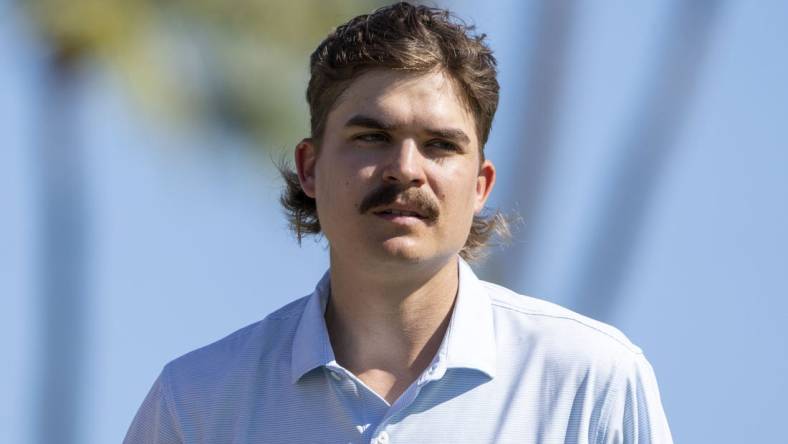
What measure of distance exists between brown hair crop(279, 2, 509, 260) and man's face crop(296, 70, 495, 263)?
0.12 ft

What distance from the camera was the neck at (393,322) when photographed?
11.1ft

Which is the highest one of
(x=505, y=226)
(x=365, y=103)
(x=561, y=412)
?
(x=365, y=103)

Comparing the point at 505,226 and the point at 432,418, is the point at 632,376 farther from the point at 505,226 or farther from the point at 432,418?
the point at 505,226

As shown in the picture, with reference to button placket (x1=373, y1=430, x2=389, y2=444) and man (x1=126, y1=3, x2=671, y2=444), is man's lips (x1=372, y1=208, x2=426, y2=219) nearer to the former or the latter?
man (x1=126, y1=3, x2=671, y2=444)

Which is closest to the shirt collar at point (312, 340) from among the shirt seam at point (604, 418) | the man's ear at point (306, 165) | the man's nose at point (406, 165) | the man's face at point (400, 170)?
the man's face at point (400, 170)

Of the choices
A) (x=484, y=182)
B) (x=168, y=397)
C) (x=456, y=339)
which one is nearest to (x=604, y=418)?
(x=456, y=339)

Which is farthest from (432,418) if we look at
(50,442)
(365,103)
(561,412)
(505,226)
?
(50,442)

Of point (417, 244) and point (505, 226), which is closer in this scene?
point (417, 244)

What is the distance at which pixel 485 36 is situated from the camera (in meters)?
3.83

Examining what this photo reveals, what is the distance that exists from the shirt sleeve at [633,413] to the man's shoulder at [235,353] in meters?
0.74

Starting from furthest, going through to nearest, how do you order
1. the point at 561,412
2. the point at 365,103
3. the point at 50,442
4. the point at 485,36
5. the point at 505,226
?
the point at 50,442, the point at 505,226, the point at 485,36, the point at 365,103, the point at 561,412

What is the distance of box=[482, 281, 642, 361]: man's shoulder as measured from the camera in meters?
3.36

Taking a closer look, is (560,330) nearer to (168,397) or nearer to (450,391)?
(450,391)

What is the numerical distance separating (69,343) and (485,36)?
6.69m
